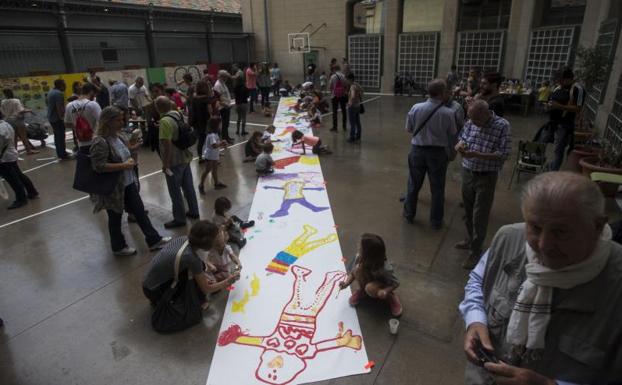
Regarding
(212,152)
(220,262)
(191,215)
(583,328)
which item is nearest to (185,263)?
(220,262)


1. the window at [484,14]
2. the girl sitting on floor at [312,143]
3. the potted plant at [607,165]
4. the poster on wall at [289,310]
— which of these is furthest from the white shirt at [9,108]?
the window at [484,14]

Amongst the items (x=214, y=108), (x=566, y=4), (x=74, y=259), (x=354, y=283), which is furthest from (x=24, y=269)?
(x=566, y=4)

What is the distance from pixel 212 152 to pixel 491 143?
13.2 ft

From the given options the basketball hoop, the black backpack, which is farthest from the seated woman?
the basketball hoop

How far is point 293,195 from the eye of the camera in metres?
5.85

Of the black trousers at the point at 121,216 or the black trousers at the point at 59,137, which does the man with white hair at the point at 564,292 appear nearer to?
the black trousers at the point at 121,216

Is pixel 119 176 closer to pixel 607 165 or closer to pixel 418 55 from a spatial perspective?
pixel 607 165

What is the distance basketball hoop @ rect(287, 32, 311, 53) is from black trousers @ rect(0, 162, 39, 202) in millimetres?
14912

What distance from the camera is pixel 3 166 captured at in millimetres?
5480

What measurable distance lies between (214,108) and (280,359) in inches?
232

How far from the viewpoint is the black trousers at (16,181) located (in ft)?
18.1

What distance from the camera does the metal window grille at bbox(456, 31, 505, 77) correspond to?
14445mm

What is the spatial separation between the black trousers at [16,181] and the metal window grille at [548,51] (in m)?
15.3

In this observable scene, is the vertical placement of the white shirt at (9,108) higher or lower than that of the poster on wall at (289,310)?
higher
